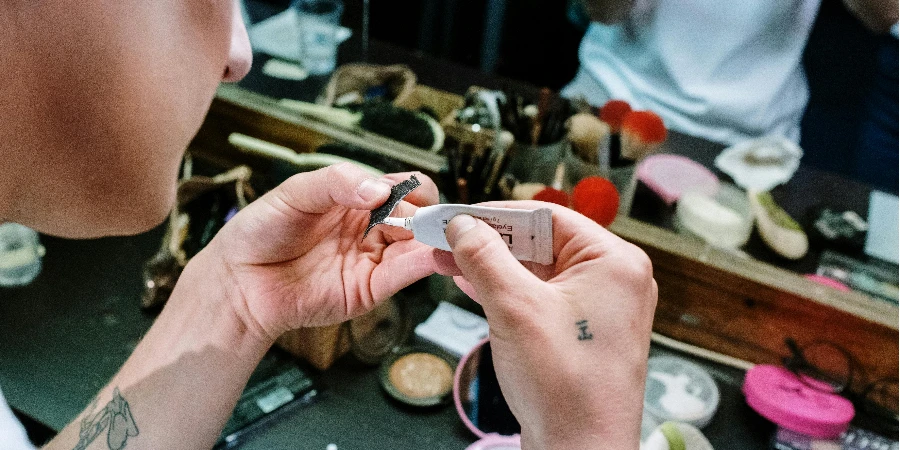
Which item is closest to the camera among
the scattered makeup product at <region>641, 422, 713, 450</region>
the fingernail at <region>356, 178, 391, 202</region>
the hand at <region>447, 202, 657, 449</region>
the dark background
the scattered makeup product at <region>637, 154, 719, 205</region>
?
the hand at <region>447, 202, 657, 449</region>

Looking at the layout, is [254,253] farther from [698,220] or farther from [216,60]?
[698,220]

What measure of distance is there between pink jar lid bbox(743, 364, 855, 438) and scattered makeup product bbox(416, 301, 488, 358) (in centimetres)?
43

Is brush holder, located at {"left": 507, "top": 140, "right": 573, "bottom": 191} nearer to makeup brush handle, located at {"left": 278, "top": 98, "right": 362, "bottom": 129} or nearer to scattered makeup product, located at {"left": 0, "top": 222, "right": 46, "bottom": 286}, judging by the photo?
makeup brush handle, located at {"left": 278, "top": 98, "right": 362, "bottom": 129}

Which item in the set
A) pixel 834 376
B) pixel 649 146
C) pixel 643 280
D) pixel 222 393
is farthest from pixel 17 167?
pixel 834 376

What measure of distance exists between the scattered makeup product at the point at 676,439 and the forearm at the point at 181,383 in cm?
55

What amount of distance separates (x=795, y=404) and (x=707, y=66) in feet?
3.06

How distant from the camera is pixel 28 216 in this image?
0.71 m

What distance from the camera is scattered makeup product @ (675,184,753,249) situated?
40.4 inches

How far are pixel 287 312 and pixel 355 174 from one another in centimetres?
24

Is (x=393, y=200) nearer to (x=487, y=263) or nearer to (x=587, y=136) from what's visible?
(x=487, y=263)

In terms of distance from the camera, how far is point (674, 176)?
1177mm

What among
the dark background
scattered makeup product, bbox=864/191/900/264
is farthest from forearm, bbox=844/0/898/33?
scattered makeup product, bbox=864/191/900/264

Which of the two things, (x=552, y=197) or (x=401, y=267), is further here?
(x=552, y=197)

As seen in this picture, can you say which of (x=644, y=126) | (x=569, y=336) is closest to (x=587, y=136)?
(x=644, y=126)
